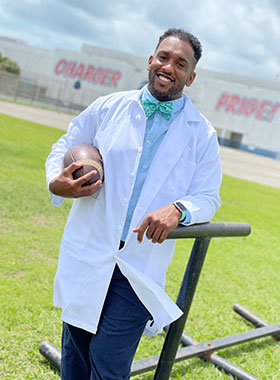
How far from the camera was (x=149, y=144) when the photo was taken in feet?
8.12

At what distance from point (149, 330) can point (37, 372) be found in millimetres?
1222

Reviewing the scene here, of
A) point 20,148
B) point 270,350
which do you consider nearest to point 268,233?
point 270,350

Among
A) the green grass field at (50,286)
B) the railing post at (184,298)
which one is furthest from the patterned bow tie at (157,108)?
the green grass field at (50,286)

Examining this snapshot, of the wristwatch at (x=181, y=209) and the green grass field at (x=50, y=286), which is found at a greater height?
the wristwatch at (x=181, y=209)

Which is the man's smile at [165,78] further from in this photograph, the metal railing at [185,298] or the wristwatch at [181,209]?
the metal railing at [185,298]

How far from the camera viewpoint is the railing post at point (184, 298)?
268cm

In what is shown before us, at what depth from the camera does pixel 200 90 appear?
5422cm

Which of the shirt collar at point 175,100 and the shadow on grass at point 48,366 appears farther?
the shadow on grass at point 48,366

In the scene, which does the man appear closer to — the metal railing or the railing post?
the metal railing

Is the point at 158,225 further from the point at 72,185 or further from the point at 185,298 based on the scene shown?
the point at 185,298

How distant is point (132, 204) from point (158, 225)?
0.92ft

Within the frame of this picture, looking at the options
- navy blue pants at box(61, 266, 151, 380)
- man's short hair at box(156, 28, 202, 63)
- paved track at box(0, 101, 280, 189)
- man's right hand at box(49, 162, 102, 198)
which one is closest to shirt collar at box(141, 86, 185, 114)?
man's short hair at box(156, 28, 202, 63)

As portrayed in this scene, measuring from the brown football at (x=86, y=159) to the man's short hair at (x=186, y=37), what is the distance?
0.66 meters

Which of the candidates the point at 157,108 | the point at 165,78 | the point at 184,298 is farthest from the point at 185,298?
the point at 165,78
